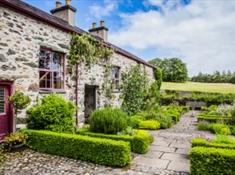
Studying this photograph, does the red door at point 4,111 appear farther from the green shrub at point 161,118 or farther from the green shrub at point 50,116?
the green shrub at point 161,118

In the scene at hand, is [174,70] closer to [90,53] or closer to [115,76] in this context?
[115,76]

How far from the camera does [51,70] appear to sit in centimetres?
1030

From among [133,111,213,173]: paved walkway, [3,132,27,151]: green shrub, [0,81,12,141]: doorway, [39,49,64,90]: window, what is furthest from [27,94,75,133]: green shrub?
[133,111,213,173]: paved walkway

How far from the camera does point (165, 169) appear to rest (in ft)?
20.6

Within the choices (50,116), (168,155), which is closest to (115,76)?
(50,116)

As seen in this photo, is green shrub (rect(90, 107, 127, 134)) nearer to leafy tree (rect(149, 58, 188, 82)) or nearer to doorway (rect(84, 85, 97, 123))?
doorway (rect(84, 85, 97, 123))

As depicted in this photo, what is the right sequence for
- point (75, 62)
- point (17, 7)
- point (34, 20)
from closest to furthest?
point (17, 7), point (34, 20), point (75, 62)

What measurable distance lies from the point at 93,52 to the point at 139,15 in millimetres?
3293

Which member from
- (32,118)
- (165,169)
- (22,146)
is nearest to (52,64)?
(32,118)

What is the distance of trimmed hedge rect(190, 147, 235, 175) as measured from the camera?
5453 mm

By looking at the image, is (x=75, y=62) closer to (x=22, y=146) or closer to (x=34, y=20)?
(x=34, y=20)

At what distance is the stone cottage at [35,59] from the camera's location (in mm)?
7949

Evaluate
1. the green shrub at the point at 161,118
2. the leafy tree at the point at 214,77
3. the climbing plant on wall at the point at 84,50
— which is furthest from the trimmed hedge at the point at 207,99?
the leafy tree at the point at 214,77

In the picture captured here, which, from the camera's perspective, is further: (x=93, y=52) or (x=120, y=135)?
(x=93, y=52)
